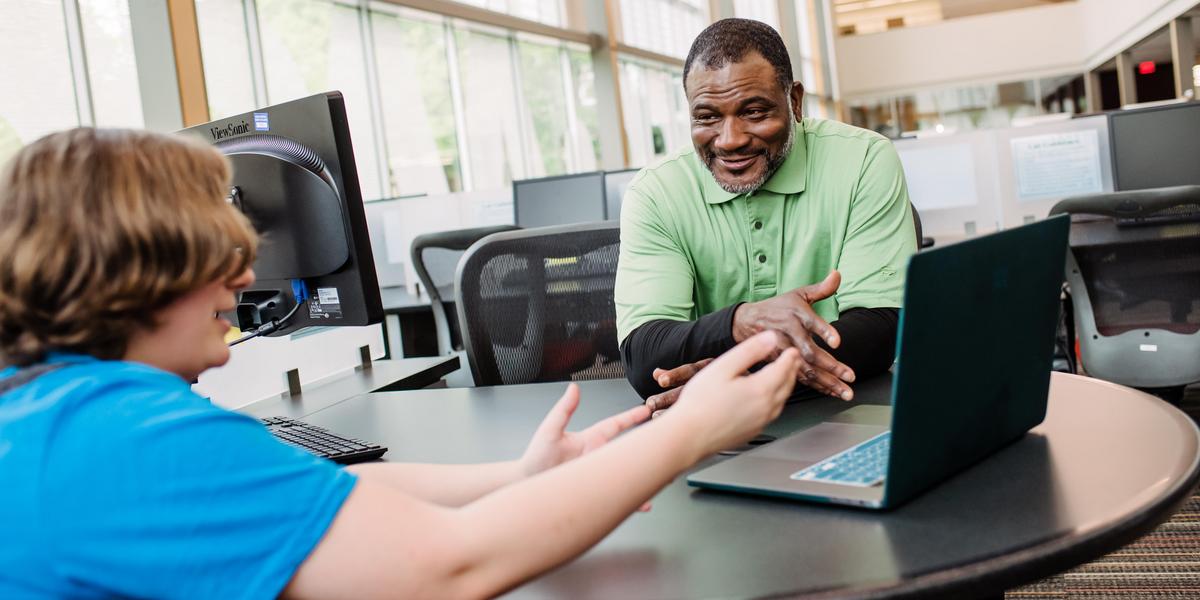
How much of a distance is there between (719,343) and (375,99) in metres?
5.36

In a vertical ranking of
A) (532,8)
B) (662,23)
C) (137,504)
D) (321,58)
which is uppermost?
(662,23)

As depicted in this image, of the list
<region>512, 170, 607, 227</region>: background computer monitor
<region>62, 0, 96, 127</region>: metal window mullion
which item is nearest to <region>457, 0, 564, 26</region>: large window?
<region>512, 170, 607, 227</region>: background computer monitor

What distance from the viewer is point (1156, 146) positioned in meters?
3.96

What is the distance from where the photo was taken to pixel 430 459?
1.30m

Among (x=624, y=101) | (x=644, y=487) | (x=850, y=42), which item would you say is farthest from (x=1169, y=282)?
(x=850, y=42)

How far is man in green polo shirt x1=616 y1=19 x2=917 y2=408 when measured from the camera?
66.6 inches

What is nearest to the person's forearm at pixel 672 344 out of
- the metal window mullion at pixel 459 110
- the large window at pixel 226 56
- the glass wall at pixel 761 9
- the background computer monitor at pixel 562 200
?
the background computer monitor at pixel 562 200

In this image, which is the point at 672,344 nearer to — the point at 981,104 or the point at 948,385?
the point at 948,385

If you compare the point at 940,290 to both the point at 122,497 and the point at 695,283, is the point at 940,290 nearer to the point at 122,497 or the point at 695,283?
the point at 122,497

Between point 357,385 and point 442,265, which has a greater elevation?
point 442,265

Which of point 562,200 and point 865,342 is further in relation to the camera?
point 562,200

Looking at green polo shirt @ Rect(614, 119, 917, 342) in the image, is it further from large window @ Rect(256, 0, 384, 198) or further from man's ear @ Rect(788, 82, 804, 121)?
large window @ Rect(256, 0, 384, 198)

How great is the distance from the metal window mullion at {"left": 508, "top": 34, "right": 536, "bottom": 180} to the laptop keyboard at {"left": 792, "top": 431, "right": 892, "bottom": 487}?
704 centimetres

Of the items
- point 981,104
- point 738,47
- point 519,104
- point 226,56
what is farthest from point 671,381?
A: point 981,104
